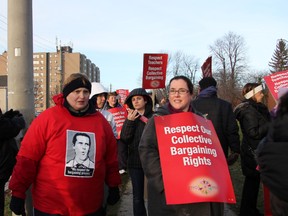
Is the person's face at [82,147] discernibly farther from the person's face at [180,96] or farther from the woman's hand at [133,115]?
the woman's hand at [133,115]

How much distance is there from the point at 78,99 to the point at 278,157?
194 centimetres

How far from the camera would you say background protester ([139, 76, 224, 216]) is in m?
2.98

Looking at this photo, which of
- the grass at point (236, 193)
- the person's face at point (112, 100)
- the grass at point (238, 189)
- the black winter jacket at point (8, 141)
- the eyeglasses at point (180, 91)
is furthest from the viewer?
the person's face at point (112, 100)

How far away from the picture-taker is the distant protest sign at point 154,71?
9.27 meters

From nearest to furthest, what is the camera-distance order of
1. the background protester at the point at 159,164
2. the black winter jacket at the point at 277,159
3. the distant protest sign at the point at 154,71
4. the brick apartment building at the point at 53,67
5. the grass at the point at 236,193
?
the black winter jacket at the point at 277,159
the background protester at the point at 159,164
the grass at the point at 236,193
the distant protest sign at the point at 154,71
the brick apartment building at the point at 53,67

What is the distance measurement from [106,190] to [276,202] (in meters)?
1.97

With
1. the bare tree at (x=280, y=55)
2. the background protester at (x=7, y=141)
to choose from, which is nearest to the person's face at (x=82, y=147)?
the background protester at (x=7, y=141)

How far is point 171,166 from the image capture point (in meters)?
2.97

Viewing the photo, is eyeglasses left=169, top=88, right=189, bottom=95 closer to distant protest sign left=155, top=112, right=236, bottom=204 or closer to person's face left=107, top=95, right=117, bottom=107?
distant protest sign left=155, top=112, right=236, bottom=204

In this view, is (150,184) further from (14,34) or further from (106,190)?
(14,34)

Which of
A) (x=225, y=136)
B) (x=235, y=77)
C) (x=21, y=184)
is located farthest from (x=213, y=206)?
(x=235, y=77)

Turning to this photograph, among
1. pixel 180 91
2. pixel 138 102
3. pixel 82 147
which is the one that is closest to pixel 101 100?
pixel 138 102

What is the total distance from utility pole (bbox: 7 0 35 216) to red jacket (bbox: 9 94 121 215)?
1.79 meters

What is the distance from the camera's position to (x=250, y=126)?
5.44m
